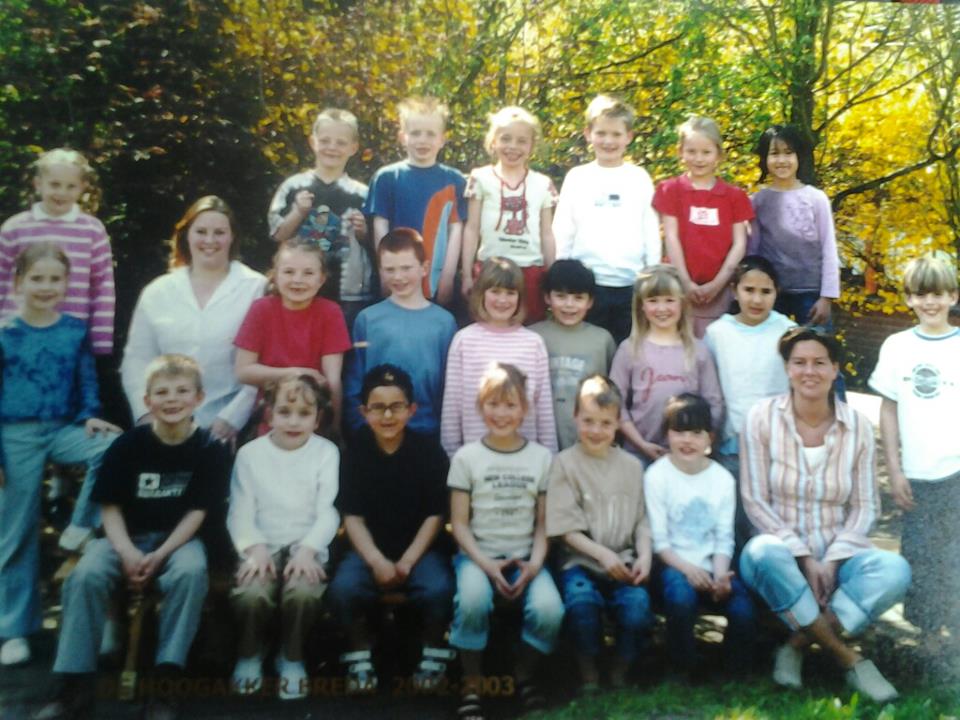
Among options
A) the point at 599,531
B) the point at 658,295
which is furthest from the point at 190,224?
the point at 599,531

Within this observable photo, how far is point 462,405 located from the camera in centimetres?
348

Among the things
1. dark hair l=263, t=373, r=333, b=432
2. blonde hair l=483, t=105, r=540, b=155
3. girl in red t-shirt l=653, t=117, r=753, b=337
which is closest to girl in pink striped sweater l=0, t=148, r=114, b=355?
dark hair l=263, t=373, r=333, b=432

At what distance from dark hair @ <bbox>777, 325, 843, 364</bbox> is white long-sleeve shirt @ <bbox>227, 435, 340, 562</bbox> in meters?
1.66

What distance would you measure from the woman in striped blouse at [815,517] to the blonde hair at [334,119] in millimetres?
1899

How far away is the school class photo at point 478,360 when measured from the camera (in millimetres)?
3062

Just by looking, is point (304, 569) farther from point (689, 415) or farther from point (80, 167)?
point (80, 167)

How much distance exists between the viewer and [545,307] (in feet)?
12.9

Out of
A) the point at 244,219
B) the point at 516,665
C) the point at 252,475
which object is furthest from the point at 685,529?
the point at 244,219

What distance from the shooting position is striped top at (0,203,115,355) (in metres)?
3.50

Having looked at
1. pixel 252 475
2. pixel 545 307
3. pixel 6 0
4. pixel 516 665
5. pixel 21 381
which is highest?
pixel 6 0

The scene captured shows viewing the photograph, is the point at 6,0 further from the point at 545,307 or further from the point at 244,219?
the point at 545,307

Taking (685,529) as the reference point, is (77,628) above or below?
below

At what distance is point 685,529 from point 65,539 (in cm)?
209

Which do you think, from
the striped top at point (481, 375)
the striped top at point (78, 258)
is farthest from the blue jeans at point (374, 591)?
the striped top at point (78, 258)
